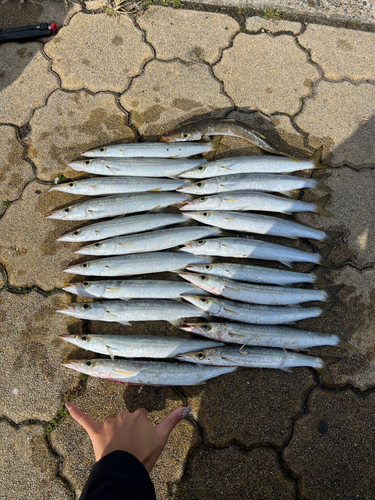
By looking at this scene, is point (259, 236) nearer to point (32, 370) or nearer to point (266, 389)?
point (266, 389)

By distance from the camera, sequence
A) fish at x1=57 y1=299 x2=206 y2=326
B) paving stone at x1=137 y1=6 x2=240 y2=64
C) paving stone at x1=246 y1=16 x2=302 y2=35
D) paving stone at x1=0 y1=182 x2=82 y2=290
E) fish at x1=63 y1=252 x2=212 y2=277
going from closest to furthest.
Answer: fish at x1=57 y1=299 x2=206 y2=326 → fish at x1=63 y1=252 x2=212 y2=277 → paving stone at x1=0 y1=182 x2=82 y2=290 → paving stone at x1=137 y1=6 x2=240 y2=64 → paving stone at x1=246 y1=16 x2=302 y2=35

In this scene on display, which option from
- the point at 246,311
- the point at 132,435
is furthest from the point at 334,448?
the point at 132,435

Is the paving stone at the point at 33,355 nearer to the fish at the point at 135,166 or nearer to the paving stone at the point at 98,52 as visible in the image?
the fish at the point at 135,166

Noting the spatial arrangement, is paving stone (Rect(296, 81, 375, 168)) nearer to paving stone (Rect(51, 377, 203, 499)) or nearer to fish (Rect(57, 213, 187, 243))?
fish (Rect(57, 213, 187, 243))

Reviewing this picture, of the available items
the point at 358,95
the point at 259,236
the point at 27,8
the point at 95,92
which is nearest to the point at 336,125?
the point at 358,95

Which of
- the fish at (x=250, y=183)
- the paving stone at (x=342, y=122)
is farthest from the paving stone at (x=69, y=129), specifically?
the paving stone at (x=342, y=122)

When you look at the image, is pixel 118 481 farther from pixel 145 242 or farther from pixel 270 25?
pixel 270 25

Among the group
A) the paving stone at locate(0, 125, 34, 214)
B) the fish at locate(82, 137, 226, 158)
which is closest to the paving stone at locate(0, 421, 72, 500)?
the paving stone at locate(0, 125, 34, 214)
